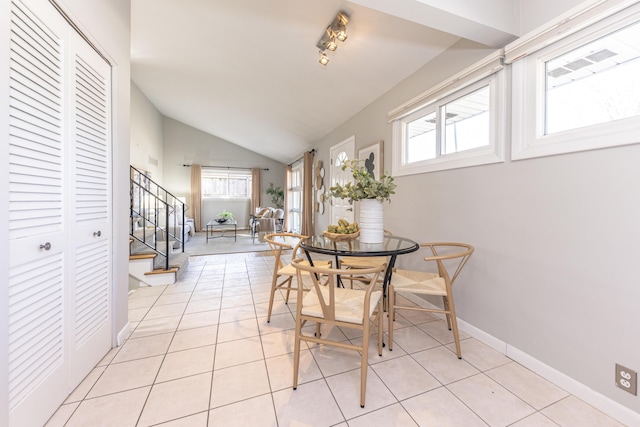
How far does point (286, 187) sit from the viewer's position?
7.95 meters

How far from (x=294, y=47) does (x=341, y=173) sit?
2160 millimetres

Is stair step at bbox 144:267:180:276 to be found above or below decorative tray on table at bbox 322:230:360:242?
below

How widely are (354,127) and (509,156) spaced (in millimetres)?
2441

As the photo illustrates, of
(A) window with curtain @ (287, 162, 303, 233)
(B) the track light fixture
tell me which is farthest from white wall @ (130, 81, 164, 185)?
(B) the track light fixture

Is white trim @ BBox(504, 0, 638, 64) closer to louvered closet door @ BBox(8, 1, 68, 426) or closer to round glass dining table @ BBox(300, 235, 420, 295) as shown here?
round glass dining table @ BBox(300, 235, 420, 295)

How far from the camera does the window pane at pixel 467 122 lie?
194cm

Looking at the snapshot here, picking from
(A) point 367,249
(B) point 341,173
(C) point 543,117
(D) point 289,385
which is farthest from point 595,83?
(B) point 341,173

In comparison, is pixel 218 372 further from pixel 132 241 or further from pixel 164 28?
pixel 164 28

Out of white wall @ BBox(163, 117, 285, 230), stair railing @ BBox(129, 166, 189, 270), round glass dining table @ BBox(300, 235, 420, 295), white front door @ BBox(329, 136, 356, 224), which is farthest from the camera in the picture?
white wall @ BBox(163, 117, 285, 230)

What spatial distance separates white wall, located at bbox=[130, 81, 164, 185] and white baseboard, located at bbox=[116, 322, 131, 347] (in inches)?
172

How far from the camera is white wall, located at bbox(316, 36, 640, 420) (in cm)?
118

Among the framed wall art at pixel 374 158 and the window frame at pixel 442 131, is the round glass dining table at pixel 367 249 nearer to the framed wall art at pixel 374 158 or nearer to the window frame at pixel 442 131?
the window frame at pixel 442 131

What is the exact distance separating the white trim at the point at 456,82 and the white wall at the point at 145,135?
5.44 metres

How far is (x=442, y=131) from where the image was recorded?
2312 mm
